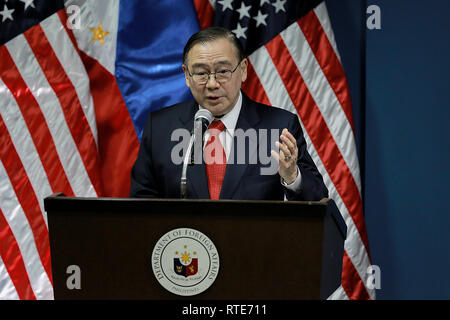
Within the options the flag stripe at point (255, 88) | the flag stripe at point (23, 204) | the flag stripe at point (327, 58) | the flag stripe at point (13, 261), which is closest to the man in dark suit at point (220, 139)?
the flag stripe at point (255, 88)

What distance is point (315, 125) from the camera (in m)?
3.03

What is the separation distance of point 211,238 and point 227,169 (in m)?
0.48

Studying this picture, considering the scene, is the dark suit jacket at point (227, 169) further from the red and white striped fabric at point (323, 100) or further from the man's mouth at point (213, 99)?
the red and white striped fabric at point (323, 100)

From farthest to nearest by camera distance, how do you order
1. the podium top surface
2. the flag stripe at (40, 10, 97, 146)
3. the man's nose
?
the flag stripe at (40, 10, 97, 146), the man's nose, the podium top surface

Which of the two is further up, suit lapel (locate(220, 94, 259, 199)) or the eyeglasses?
the eyeglasses

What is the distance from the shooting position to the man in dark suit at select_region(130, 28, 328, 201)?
72.4 inches

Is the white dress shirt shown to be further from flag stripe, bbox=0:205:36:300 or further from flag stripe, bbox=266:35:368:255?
flag stripe, bbox=0:205:36:300

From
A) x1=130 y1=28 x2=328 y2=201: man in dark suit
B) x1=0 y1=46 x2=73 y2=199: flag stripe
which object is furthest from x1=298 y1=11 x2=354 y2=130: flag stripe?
x1=0 y1=46 x2=73 y2=199: flag stripe

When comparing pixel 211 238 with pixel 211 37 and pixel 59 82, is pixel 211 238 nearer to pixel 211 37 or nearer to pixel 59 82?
pixel 211 37

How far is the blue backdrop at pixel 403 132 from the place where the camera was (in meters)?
3.08

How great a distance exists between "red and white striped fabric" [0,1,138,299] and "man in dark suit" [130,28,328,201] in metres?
1.09
